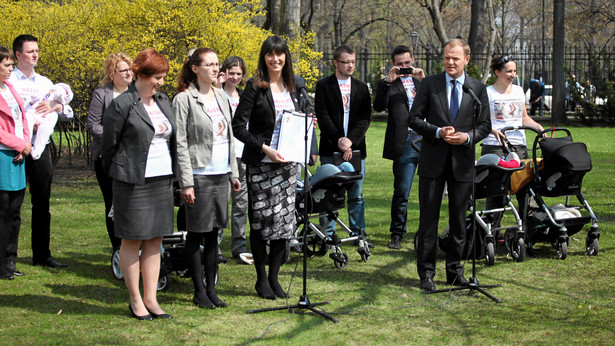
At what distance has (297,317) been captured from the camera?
19.2 ft

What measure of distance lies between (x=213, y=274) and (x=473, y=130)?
8.21ft

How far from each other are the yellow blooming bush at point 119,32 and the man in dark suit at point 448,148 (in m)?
7.58

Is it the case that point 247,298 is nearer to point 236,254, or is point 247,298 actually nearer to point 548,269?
point 236,254

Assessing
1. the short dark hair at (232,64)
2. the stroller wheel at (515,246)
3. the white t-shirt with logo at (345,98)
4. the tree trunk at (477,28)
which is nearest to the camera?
the stroller wheel at (515,246)

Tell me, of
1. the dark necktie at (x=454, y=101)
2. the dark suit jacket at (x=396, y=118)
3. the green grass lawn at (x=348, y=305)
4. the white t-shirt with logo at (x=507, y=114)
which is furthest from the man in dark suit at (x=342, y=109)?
the dark necktie at (x=454, y=101)

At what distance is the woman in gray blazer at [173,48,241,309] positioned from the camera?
19.4 ft

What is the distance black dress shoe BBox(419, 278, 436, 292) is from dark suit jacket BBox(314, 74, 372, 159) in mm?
1986

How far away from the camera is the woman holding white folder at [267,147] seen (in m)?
6.29

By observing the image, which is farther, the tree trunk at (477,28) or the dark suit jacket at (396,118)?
the tree trunk at (477,28)

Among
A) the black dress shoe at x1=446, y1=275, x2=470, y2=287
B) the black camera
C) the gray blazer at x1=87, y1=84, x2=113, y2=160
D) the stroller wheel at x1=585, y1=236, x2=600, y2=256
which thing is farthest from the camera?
the black camera

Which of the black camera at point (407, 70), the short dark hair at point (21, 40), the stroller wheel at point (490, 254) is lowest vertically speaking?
the stroller wheel at point (490, 254)

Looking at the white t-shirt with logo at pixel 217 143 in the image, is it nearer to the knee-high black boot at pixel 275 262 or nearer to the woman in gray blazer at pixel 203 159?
the woman in gray blazer at pixel 203 159

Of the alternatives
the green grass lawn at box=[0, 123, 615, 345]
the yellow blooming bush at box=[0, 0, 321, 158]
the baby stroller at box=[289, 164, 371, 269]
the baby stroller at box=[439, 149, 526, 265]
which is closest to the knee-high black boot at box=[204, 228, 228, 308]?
the green grass lawn at box=[0, 123, 615, 345]

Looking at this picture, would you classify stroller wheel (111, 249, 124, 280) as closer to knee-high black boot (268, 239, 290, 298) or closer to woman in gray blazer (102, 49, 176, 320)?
woman in gray blazer (102, 49, 176, 320)
